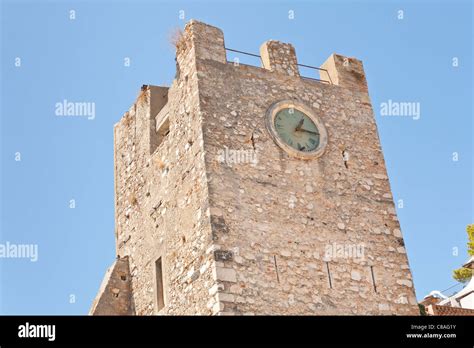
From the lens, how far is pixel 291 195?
1492cm

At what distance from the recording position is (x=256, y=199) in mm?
14523

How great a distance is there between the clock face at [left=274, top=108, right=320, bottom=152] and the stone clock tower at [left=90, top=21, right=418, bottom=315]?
0.03 meters

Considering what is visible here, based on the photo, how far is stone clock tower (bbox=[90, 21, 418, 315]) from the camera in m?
13.9

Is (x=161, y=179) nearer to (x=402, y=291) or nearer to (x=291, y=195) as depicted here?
(x=291, y=195)

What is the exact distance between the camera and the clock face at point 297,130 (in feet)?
51.3

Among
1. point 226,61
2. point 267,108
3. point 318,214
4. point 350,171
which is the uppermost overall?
point 226,61

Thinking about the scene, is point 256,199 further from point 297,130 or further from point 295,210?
point 297,130

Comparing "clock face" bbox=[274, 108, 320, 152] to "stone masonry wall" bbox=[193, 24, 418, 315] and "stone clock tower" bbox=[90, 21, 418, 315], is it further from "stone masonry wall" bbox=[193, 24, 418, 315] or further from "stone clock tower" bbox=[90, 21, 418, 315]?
"stone masonry wall" bbox=[193, 24, 418, 315]

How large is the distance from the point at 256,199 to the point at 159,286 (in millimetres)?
2655

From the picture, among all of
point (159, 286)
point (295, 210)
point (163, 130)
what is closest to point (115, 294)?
point (159, 286)

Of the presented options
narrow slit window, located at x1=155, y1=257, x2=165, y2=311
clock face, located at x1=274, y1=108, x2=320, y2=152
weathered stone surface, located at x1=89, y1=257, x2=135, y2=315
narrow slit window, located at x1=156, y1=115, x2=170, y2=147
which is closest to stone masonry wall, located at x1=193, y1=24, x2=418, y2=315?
clock face, located at x1=274, y1=108, x2=320, y2=152
